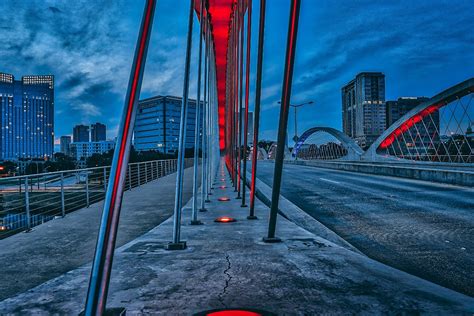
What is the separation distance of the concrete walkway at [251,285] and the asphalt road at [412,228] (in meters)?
0.90

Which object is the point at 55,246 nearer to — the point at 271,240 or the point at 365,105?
the point at 271,240

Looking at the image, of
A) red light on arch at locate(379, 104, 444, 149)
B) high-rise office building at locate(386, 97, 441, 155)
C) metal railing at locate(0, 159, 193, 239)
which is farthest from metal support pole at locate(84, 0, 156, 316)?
red light on arch at locate(379, 104, 444, 149)

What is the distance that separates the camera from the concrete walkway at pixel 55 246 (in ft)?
12.4

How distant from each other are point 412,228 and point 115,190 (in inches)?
232

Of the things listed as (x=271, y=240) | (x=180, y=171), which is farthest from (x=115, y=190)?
(x=271, y=240)

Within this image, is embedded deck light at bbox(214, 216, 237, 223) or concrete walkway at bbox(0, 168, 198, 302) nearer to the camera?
concrete walkway at bbox(0, 168, 198, 302)

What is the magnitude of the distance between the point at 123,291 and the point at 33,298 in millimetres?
685

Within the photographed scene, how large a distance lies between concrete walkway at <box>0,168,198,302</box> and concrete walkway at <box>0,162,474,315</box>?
2.21 ft

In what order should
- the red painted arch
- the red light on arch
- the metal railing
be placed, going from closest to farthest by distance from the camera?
the metal railing → the red painted arch → the red light on arch

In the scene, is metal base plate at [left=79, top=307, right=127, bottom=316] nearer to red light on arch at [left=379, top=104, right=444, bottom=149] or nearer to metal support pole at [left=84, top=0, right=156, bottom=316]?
metal support pole at [left=84, top=0, right=156, bottom=316]

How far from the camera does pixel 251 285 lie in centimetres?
291

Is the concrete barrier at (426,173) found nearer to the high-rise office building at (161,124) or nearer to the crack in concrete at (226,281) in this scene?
the crack in concrete at (226,281)

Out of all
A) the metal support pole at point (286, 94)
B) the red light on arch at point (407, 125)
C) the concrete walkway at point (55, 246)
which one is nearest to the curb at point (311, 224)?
the metal support pole at point (286, 94)

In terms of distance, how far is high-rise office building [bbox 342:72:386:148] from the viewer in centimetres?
14088
